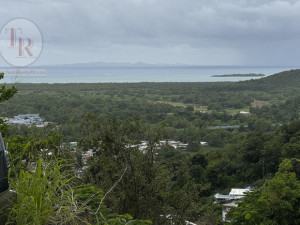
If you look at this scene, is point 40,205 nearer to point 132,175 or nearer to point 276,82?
point 132,175

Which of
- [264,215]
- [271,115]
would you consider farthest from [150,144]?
[271,115]

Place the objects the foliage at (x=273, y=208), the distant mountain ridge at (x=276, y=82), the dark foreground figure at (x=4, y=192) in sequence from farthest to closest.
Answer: the distant mountain ridge at (x=276, y=82) < the foliage at (x=273, y=208) < the dark foreground figure at (x=4, y=192)

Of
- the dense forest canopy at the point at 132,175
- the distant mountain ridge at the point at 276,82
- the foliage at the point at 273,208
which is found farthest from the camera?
the distant mountain ridge at the point at 276,82

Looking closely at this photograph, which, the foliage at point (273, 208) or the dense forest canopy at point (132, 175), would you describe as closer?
the dense forest canopy at point (132, 175)

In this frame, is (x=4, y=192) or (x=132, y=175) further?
(x=132, y=175)

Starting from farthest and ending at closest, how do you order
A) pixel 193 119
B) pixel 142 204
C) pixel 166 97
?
pixel 166 97, pixel 193 119, pixel 142 204

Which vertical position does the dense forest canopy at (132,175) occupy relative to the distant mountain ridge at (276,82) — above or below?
below

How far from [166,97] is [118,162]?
66413 mm

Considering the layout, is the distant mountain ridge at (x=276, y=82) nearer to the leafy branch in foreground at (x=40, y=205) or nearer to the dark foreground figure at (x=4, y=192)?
the leafy branch in foreground at (x=40, y=205)

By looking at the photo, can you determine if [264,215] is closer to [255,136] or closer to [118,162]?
[118,162]

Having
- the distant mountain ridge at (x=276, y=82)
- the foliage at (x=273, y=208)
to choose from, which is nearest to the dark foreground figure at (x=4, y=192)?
the foliage at (x=273, y=208)

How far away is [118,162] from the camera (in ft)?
24.8

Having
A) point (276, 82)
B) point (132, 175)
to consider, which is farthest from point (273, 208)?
point (276, 82)

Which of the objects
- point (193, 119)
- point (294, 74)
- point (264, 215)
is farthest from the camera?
point (294, 74)
